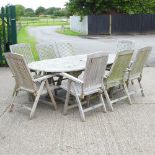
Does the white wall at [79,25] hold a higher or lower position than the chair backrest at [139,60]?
lower

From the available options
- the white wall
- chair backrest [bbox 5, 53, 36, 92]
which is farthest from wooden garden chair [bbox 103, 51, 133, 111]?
the white wall

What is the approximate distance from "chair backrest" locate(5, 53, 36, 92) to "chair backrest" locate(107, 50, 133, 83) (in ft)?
4.61

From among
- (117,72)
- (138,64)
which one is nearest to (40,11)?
(138,64)

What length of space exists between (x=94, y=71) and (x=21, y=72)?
1215 millimetres

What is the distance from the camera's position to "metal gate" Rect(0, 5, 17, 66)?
1009cm

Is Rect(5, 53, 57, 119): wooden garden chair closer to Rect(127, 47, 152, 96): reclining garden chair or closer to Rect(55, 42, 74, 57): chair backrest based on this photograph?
Rect(127, 47, 152, 96): reclining garden chair

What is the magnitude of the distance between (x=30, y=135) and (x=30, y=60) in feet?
9.53

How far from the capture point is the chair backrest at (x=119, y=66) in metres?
5.87

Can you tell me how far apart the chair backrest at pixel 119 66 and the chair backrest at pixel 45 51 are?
207cm

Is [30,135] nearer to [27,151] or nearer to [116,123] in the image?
[27,151]

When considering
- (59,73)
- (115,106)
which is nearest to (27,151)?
(59,73)

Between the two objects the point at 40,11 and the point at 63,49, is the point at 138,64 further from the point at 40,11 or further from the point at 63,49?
the point at 40,11

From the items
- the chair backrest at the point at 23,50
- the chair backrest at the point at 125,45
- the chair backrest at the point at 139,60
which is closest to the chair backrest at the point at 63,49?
the chair backrest at the point at 23,50

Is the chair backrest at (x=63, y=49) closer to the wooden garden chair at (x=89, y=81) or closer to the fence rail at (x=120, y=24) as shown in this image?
the wooden garden chair at (x=89, y=81)
